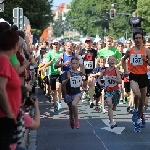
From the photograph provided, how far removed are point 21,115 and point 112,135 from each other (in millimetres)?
6275

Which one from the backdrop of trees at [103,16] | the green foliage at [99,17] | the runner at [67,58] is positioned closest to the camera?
the runner at [67,58]

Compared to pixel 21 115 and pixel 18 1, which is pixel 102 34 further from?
pixel 21 115

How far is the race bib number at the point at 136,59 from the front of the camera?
13880mm

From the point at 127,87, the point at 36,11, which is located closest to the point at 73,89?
the point at 127,87

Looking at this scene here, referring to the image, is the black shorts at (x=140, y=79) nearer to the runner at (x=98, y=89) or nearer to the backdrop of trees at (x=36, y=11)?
the runner at (x=98, y=89)

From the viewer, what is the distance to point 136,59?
45.5 ft

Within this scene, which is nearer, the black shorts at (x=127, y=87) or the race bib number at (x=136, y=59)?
the race bib number at (x=136, y=59)

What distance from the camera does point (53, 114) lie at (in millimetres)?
17688

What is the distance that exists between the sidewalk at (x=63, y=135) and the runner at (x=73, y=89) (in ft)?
0.93

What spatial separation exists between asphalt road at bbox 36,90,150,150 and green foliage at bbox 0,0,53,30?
35.2 metres

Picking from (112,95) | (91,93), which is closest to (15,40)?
(112,95)

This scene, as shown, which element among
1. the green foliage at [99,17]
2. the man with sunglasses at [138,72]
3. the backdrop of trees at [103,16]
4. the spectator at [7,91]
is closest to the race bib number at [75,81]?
the man with sunglasses at [138,72]

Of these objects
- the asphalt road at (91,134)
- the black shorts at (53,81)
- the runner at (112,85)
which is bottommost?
the asphalt road at (91,134)

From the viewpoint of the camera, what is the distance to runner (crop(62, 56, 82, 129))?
14078 millimetres
